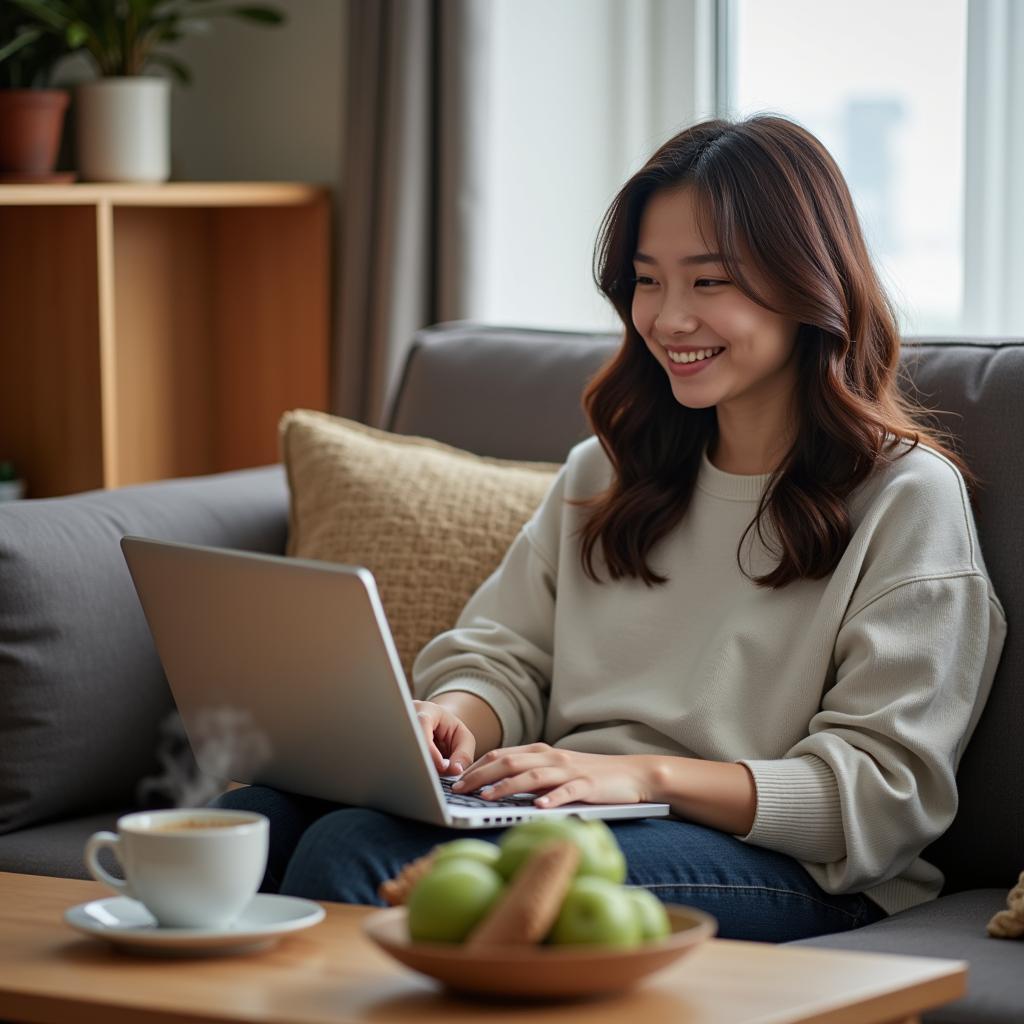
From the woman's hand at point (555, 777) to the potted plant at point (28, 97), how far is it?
5.37 feet

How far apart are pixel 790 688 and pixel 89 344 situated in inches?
62.6

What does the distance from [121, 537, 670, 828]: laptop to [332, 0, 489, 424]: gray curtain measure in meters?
1.45

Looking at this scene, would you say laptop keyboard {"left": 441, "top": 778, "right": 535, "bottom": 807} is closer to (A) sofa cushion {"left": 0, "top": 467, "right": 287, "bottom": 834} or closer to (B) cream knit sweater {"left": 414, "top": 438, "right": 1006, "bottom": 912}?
(B) cream knit sweater {"left": 414, "top": 438, "right": 1006, "bottom": 912}

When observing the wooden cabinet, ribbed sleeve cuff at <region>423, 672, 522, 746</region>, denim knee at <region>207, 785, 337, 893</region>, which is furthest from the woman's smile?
the wooden cabinet

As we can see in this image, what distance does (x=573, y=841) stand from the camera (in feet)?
3.18

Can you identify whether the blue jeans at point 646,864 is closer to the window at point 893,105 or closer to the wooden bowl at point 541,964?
the wooden bowl at point 541,964

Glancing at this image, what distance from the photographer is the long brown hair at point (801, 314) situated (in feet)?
5.39

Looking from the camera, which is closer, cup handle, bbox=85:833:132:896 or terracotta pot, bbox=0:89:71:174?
cup handle, bbox=85:833:132:896

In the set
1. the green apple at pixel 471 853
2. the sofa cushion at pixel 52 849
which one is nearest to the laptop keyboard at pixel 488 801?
the green apple at pixel 471 853

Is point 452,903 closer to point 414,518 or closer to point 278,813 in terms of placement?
point 278,813

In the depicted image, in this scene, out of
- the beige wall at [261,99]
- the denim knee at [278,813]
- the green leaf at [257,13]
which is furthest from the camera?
the beige wall at [261,99]

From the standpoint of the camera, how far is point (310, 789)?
145cm

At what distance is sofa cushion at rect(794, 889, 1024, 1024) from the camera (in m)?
1.27

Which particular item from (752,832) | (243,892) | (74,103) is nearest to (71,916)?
(243,892)
